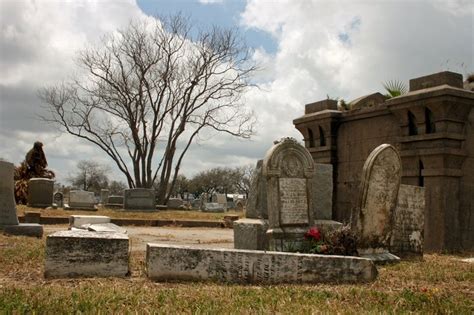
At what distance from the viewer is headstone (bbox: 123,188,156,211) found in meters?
25.2

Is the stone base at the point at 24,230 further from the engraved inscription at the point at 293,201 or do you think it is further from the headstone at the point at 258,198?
the engraved inscription at the point at 293,201

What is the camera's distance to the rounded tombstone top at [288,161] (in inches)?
330

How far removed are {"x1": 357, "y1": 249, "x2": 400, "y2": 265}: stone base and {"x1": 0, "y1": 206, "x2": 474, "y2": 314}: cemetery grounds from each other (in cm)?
106

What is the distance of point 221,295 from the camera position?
4.89 metres

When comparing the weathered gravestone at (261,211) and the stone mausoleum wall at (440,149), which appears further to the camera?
the stone mausoleum wall at (440,149)

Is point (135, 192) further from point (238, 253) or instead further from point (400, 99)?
point (238, 253)

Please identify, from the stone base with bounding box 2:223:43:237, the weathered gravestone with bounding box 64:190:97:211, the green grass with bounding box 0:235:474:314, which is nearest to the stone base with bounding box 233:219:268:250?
the green grass with bounding box 0:235:474:314

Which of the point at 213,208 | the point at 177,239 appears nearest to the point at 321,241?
Answer: the point at 177,239

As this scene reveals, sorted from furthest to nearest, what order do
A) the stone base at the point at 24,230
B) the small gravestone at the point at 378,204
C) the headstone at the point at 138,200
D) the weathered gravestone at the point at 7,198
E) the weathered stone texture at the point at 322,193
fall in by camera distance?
the headstone at the point at 138,200, the weathered gravestone at the point at 7,198, the stone base at the point at 24,230, the weathered stone texture at the point at 322,193, the small gravestone at the point at 378,204

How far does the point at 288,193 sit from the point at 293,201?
0.56 feet

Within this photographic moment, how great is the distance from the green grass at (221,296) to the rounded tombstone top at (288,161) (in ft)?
8.24

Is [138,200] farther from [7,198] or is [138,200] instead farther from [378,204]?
[378,204]

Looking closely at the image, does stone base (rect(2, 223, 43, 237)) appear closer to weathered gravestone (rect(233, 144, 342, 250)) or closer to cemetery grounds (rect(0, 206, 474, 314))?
cemetery grounds (rect(0, 206, 474, 314))

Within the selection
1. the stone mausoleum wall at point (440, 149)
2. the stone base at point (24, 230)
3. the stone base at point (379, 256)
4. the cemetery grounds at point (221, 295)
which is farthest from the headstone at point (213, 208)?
the cemetery grounds at point (221, 295)
